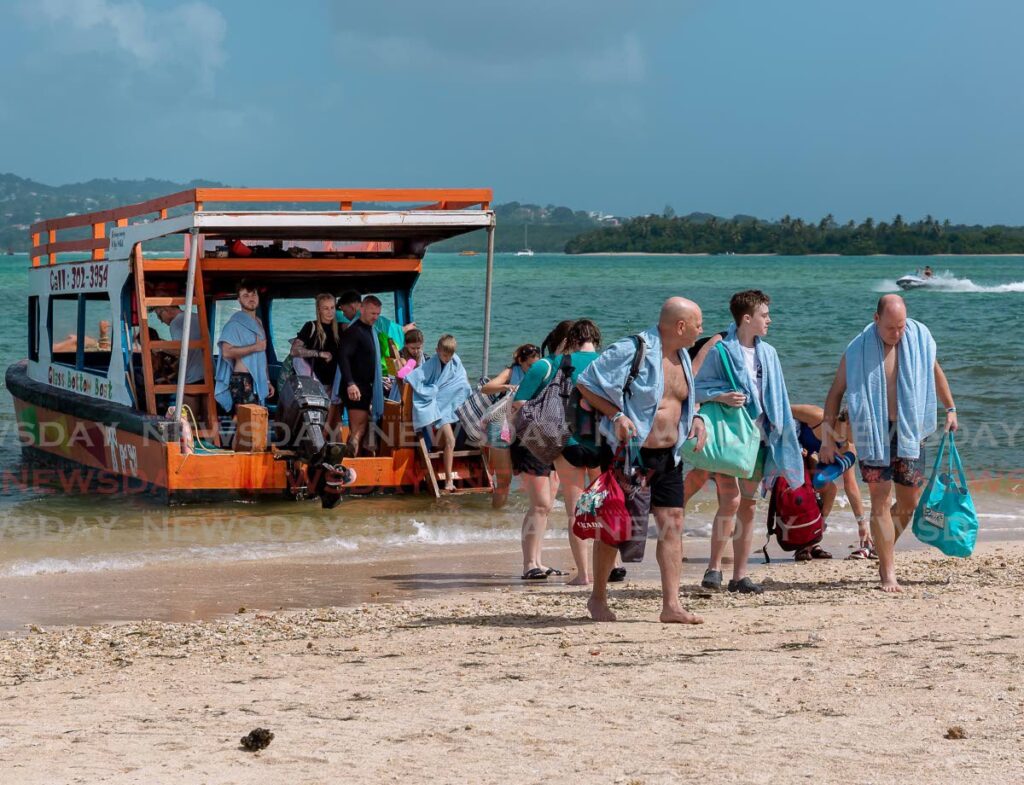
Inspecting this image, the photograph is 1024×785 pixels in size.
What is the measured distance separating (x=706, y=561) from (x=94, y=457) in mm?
6419

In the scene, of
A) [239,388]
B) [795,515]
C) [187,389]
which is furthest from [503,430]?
[187,389]

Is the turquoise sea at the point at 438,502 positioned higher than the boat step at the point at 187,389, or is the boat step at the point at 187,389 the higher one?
the boat step at the point at 187,389

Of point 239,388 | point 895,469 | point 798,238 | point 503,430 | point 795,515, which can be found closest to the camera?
point 895,469

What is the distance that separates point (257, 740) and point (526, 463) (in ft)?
11.5

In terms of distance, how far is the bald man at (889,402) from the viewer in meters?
7.52

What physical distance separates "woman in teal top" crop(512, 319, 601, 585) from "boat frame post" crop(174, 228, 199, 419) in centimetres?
387

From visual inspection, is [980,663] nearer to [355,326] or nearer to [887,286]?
[355,326]

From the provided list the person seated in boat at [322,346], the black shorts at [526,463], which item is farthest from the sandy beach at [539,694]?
the person seated in boat at [322,346]

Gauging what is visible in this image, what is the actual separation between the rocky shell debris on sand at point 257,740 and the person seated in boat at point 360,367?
7.02 meters

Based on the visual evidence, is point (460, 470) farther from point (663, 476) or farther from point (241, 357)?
point (663, 476)

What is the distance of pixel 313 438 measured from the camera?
11297 mm

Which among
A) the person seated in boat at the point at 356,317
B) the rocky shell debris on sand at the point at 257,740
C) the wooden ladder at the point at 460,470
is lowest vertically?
the wooden ladder at the point at 460,470

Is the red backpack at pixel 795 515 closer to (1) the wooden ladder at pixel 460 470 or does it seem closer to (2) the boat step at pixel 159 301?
(1) the wooden ladder at pixel 460 470

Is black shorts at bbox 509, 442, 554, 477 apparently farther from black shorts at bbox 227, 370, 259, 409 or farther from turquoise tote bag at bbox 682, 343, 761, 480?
black shorts at bbox 227, 370, 259, 409
